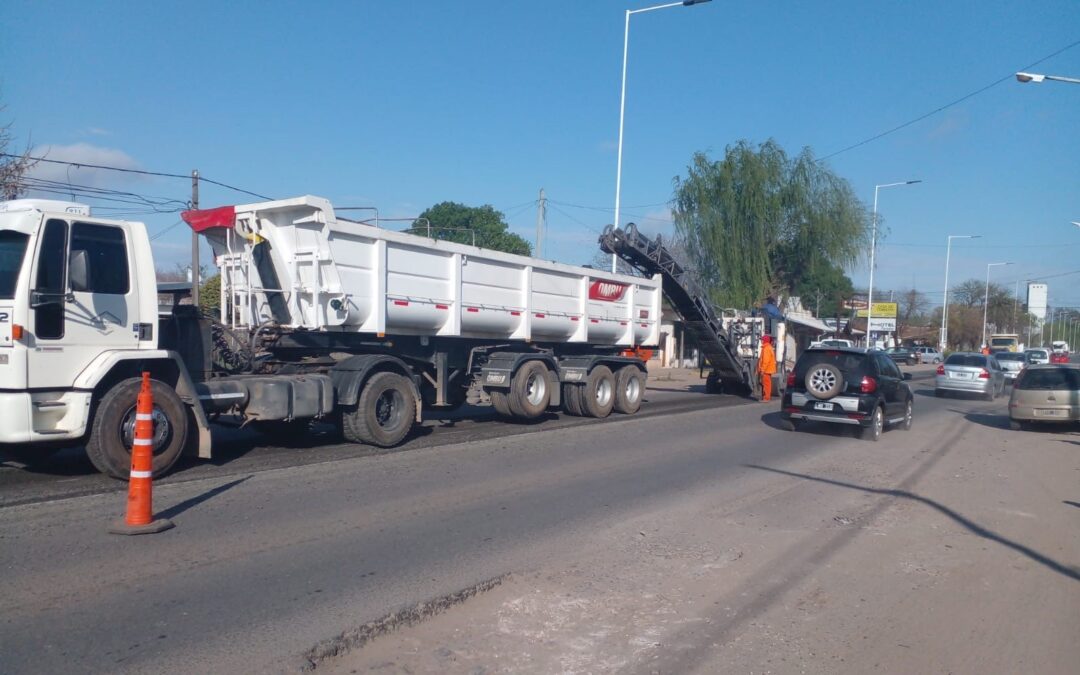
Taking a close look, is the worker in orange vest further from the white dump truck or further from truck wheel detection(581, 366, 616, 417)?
truck wheel detection(581, 366, 616, 417)

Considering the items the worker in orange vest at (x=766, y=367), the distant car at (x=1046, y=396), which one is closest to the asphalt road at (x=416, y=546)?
the distant car at (x=1046, y=396)

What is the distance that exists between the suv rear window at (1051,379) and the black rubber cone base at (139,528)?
675 inches

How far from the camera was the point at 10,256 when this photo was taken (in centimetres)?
831

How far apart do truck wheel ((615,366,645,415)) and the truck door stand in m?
10.5

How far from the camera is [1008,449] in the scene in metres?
14.8

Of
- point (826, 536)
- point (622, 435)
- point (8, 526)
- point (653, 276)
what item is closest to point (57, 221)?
point (8, 526)

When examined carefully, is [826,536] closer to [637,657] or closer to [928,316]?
[637,657]

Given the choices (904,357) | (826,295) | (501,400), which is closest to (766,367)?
(501,400)

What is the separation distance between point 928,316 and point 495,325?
316 feet

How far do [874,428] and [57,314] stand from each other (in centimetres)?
1302

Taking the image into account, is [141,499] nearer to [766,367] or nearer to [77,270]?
[77,270]

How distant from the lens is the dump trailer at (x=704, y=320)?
19.3 metres

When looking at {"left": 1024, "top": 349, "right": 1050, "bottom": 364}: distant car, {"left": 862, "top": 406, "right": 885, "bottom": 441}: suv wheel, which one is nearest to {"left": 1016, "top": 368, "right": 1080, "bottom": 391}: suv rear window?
{"left": 862, "top": 406, "right": 885, "bottom": 441}: suv wheel

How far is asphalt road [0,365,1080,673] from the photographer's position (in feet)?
16.3
